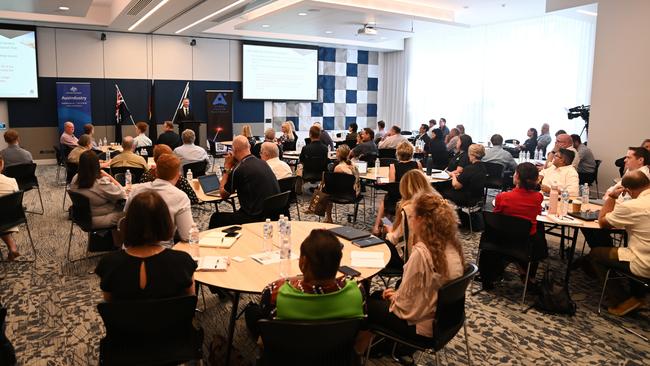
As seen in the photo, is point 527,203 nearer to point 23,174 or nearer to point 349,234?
point 349,234

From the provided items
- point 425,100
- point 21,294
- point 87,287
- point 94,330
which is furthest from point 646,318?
point 425,100

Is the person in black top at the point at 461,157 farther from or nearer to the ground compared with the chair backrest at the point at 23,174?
farther from the ground

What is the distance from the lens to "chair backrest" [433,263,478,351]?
262cm

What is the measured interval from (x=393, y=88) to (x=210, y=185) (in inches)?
503

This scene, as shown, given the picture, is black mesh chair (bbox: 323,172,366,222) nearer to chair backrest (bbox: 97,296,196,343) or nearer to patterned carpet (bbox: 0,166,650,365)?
patterned carpet (bbox: 0,166,650,365)

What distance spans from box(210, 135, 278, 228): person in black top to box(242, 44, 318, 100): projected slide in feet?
34.0

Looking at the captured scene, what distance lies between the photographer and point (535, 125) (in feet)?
41.8

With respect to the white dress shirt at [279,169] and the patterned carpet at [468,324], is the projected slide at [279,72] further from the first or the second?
the patterned carpet at [468,324]

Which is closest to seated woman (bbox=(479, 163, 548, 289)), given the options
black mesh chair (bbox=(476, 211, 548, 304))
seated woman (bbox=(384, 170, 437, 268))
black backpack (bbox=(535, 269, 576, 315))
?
black mesh chair (bbox=(476, 211, 548, 304))

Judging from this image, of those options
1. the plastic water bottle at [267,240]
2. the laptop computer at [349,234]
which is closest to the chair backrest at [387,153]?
the laptop computer at [349,234]

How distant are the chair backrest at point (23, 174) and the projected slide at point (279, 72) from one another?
849 centimetres

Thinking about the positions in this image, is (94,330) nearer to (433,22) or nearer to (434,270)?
(434,270)

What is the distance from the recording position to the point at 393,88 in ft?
57.1

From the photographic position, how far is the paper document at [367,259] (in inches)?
124
